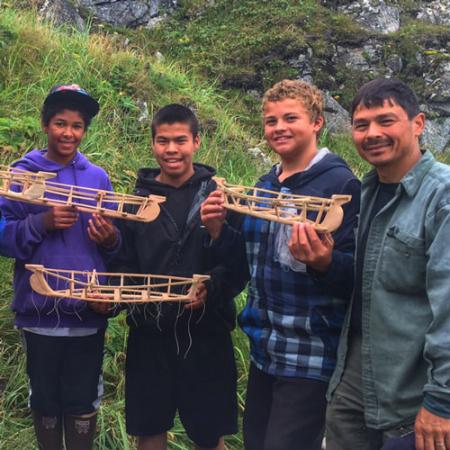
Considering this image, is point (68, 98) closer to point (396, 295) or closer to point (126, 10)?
point (396, 295)

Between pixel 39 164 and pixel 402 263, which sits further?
pixel 39 164

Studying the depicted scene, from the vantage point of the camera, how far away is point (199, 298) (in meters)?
2.55

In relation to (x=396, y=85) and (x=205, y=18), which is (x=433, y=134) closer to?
(x=205, y=18)

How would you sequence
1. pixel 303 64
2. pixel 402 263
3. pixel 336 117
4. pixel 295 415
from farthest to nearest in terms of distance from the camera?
1. pixel 303 64
2. pixel 336 117
3. pixel 295 415
4. pixel 402 263

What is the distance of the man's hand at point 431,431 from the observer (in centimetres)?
172

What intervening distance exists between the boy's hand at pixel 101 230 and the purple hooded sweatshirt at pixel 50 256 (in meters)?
0.11

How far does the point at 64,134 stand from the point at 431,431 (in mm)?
1880

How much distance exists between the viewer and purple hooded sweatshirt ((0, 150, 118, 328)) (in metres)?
2.55

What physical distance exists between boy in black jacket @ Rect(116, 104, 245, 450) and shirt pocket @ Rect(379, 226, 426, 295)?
2.69 ft

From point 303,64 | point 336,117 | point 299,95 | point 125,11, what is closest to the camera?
point 299,95

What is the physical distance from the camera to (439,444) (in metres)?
1.74

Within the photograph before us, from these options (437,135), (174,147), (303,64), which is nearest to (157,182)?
(174,147)

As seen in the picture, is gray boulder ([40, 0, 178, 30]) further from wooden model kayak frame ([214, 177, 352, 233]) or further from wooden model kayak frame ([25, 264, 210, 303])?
wooden model kayak frame ([214, 177, 352, 233])

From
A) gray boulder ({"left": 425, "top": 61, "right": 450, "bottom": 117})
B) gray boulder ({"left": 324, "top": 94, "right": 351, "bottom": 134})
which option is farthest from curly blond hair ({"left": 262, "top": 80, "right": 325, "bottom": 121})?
gray boulder ({"left": 425, "top": 61, "right": 450, "bottom": 117})
